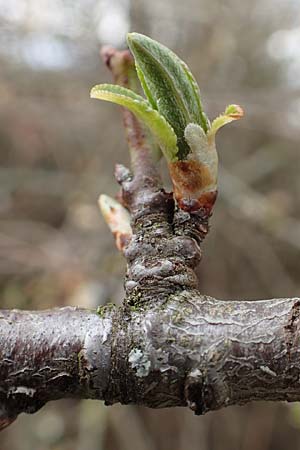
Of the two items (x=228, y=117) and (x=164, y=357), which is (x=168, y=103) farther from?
(x=164, y=357)

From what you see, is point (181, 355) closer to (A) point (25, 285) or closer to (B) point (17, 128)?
(A) point (25, 285)

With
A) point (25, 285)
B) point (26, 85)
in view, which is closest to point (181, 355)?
point (25, 285)

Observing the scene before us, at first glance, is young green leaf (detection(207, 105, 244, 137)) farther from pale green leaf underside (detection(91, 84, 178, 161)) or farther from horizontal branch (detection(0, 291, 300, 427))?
horizontal branch (detection(0, 291, 300, 427))

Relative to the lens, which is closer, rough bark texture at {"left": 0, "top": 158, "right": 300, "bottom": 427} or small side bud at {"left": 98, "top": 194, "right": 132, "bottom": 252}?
rough bark texture at {"left": 0, "top": 158, "right": 300, "bottom": 427}

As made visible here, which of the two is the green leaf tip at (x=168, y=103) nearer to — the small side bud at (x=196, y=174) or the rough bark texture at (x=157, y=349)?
the small side bud at (x=196, y=174)

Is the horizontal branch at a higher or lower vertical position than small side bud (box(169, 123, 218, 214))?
lower

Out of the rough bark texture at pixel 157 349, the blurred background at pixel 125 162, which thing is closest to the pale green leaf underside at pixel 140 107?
the rough bark texture at pixel 157 349

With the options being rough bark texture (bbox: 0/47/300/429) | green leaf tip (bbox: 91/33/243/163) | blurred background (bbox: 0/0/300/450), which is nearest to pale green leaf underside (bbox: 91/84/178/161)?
green leaf tip (bbox: 91/33/243/163)

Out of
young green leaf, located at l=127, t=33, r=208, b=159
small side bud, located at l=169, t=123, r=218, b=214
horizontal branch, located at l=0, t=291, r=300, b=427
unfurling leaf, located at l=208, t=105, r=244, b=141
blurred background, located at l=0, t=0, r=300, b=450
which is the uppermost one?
blurred background, located at l=0, t=0, r=300, b=450
